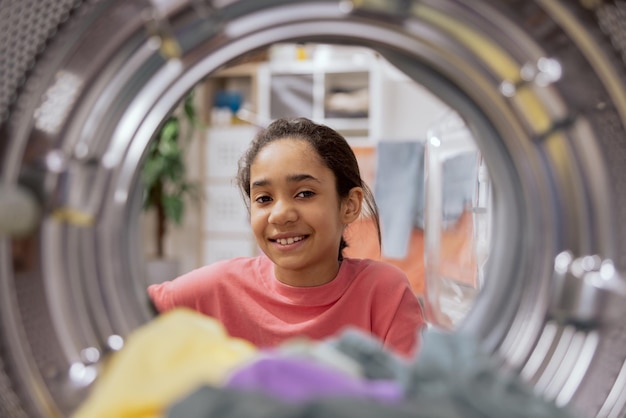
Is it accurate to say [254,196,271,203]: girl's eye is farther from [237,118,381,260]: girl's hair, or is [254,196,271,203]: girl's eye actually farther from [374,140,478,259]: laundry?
[374,140,478,259]: laundry

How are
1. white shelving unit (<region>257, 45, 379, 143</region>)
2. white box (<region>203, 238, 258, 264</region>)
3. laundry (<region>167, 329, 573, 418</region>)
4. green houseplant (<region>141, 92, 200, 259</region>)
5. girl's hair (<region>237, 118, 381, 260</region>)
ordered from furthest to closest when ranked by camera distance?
white box (<region>203, 238, 258, 264</region>) → white shelving unit (<region>257, 45, 379, 143</region>) → green houseplant (<region>141, 92, 200, 259</region>) → girl's hair (<region>237, 118, 381, 260</region>) → laundry (<region>167, 329, 573, 418</region>)

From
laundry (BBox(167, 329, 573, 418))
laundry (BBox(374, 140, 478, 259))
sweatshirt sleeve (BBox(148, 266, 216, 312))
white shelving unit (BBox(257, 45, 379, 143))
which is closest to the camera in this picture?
laundry (BBox(167, 329, 573, 418))

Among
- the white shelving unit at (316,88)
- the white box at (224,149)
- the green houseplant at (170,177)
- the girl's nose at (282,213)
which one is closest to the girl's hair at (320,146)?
the girl's nose at (282,213)

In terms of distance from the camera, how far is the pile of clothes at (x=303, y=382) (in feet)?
1.21

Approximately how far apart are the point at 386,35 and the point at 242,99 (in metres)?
2.87

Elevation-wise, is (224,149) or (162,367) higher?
(224,149)

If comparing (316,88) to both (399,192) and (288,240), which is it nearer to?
(399,192)

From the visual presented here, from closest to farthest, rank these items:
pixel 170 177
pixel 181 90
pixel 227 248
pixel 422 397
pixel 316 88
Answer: pixel 422 397
pixel 181 90
pixel 170 177
pixel 316 88
pixel 227 248

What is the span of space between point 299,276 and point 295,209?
0.49 ft

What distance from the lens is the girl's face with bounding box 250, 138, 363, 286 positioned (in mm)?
993

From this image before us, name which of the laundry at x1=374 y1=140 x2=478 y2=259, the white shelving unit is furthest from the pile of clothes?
the white shelving unit

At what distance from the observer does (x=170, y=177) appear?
3.01m

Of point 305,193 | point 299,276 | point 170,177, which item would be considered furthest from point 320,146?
point 170,177

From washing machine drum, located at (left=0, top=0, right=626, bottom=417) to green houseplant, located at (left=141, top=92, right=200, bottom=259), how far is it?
232 cm
